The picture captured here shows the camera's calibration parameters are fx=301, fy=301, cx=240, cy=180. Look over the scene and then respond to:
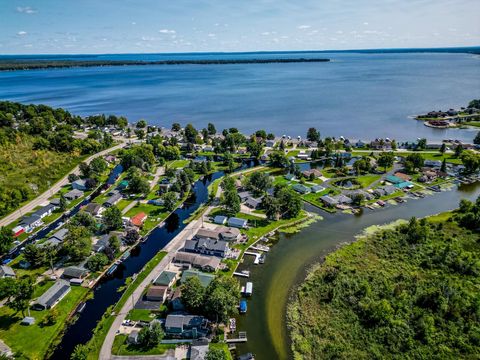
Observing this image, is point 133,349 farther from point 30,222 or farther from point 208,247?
point 30,222

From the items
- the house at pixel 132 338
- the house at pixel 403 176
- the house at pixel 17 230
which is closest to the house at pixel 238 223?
the house at pixel 132 338

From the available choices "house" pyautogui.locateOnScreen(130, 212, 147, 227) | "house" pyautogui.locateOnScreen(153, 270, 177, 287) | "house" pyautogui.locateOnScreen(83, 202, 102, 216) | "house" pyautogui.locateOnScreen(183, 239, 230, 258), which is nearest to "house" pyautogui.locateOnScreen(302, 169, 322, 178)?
"house" pyautogui.locateOnScreen(183, 239, 230, 258)

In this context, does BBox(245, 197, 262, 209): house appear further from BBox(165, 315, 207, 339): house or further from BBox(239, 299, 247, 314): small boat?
BBox(165, 315, 207, 339): house

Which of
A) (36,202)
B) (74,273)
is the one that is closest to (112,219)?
(74,273)

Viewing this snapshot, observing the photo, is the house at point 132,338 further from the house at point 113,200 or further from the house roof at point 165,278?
the house at point 113,200

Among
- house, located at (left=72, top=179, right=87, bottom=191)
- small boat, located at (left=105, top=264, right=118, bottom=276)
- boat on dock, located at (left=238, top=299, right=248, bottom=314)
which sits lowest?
boat on dock, located at (left=238, top=299, right=248, bottom=314)
